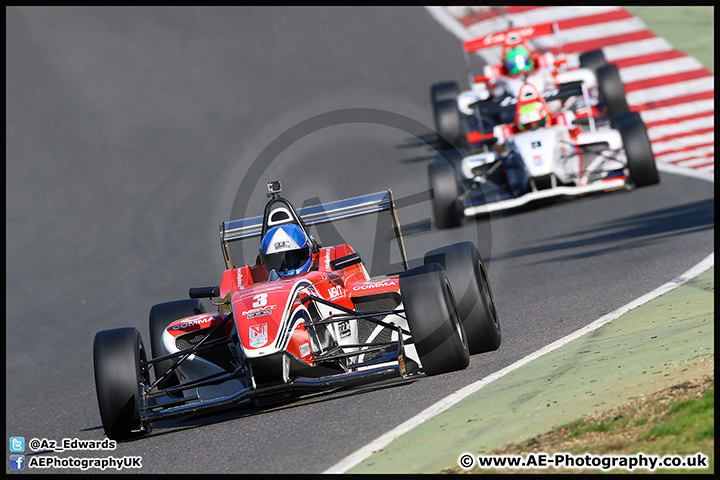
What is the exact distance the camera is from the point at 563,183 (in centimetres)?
1488

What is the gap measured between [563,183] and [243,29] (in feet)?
47.8

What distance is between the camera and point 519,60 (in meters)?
17.5

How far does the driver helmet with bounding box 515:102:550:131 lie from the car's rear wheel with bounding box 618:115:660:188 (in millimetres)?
1173

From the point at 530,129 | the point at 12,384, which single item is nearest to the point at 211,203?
the point at 530,129

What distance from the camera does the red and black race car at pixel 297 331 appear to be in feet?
23.0

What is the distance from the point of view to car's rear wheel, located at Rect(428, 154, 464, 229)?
14.5 m

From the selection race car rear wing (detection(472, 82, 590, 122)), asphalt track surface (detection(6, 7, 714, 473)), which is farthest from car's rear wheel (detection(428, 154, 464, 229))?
race car rear wing (detection(472, 82, 590, 122))

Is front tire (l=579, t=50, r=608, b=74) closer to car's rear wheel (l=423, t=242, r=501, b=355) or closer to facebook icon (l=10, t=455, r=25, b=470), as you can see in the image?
car's rear wheel (l=423, t=242, r=501, b=355)

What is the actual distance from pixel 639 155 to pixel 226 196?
7.85 m

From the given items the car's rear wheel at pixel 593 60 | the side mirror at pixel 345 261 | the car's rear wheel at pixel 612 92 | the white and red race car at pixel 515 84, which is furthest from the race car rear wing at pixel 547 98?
the side mirror at pixel 345 261

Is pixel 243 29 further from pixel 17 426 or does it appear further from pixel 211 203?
pixel 17 426

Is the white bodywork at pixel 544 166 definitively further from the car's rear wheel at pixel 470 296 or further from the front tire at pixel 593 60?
the car's rear wheel at pixel 470 296

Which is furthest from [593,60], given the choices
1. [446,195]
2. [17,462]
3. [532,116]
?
[17,462]
